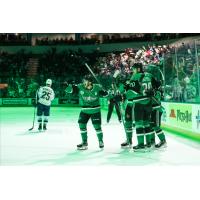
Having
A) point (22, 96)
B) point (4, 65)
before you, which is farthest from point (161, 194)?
point (22, 96)

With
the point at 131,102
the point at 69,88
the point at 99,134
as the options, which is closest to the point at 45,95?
the point at 69,88

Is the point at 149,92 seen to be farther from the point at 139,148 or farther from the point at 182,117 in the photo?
the point at 182,117

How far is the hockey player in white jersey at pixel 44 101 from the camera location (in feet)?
22.1

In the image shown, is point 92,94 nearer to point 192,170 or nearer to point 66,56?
point 66,56

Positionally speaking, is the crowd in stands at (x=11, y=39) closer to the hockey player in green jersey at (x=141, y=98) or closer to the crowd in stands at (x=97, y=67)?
the crowd in stands at (x=97, y=67)

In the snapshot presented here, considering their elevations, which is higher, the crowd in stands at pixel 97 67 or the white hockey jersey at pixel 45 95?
the crowd in stands at pixel 97 67

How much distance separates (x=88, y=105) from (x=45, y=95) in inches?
26.7

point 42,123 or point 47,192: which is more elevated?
point 42,123

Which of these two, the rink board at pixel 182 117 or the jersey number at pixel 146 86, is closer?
the jersey number at pixel 146 86

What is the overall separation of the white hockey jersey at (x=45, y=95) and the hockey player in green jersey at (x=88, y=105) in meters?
0.27

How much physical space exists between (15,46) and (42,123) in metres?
1.29

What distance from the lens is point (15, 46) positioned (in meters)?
6.54

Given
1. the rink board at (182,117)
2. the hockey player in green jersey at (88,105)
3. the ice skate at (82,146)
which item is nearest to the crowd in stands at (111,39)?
the hockey player in green jersey at (88,105)

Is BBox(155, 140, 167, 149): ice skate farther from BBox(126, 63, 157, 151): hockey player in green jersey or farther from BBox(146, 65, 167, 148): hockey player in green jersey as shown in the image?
BBox(126, 63, 157, 151): hockey player in green jersey
